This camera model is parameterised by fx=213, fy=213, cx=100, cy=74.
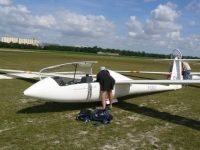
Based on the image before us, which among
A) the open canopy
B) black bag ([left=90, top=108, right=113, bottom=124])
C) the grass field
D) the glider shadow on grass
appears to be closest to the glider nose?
the grass field

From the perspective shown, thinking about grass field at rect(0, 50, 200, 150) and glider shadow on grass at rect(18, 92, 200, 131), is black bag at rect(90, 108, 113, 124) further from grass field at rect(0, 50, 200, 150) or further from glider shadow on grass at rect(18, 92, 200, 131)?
glider shadow on grass at rect(18, 92, 200, 131)

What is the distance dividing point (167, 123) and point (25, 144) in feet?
14.0

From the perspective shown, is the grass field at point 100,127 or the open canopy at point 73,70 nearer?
the grass field at point 100,127

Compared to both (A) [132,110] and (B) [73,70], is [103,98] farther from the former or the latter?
(B) [73,70]

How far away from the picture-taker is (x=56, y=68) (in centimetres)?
812

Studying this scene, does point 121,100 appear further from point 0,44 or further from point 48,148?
point 0,44

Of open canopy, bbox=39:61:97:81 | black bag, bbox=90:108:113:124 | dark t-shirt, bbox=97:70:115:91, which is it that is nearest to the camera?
black bag, bbox=90:108:113:124

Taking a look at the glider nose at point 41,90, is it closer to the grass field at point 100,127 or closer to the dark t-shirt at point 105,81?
the grass field at point 100,127

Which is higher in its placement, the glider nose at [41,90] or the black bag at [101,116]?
the glider nose at [41,90]

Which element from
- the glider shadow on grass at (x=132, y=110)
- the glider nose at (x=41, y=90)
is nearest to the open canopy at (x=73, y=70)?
the glider nose at (x=41, y=90)

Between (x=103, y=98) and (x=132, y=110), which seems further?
(x=132, y=110)

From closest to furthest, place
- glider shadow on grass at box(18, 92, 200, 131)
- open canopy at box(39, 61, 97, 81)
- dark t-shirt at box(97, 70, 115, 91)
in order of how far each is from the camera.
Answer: glider shadow on grass at box(18, 92, 200, 131) → dark t-shirt at box(97, 70, 115, 91) → open canopy at box(39, 61, 97, 81)

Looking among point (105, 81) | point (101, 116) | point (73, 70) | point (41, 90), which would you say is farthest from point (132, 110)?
point (41, 90)

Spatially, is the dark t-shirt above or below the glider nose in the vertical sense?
above
